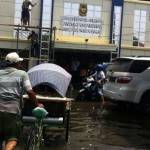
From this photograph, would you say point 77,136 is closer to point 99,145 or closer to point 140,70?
point 99,145

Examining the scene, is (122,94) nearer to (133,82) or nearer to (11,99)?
(133,82)

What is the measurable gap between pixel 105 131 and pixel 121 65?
13.1 ft

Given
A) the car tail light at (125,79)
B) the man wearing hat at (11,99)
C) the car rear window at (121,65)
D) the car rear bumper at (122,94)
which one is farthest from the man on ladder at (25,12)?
the man wearing hat at (11,99)

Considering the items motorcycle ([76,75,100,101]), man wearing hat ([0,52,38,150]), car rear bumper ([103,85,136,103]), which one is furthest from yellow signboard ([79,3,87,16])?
man wearing hat ([0,52,38,150])

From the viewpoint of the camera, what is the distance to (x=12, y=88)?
8.39 metres

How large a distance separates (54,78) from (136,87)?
4983 millimetres

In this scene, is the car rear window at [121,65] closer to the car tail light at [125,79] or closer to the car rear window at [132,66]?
the car rear window at [132,66]

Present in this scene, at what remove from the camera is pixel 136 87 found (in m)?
17.1

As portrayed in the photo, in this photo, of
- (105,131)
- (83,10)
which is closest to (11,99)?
(105,131)

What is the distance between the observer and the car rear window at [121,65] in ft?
57.2

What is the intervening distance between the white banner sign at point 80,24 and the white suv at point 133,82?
14.2 metres

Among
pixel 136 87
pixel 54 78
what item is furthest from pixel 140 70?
pixel 54 78

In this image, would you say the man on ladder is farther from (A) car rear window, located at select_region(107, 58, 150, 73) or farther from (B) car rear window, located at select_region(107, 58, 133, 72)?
(A) car rear window, located at select_region(107, 58, 150, 73)

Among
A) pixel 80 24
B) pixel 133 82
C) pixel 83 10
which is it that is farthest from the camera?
pixel 83 10
